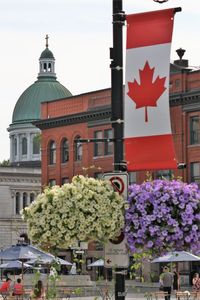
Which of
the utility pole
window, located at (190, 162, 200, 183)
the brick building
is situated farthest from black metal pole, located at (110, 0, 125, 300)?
window, located at (190, 162, 200, 183)

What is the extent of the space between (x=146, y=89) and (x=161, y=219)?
2.07 metres

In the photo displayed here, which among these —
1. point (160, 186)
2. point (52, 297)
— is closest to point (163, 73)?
point (160, 186)

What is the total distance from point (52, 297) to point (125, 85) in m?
4.26

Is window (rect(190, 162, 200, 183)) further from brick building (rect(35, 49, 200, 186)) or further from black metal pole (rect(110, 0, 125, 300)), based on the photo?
black metal pole (rect(110, 0, 125, 300))

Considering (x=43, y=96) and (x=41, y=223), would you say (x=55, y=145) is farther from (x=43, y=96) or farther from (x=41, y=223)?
(x=41, y=223)

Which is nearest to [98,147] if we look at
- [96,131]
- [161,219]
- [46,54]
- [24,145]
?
[96,131]

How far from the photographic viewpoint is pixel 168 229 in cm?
1683

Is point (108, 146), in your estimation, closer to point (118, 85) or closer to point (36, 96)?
point (36, 96)

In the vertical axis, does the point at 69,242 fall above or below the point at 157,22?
below

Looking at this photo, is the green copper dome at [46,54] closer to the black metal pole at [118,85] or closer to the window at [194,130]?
the window at [194,130]

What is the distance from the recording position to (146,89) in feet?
52.5

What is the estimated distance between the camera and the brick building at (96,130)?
81.1m

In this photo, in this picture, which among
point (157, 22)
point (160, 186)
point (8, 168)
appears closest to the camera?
point (157, 22)

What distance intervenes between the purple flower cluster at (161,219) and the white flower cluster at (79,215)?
232 millimetres
